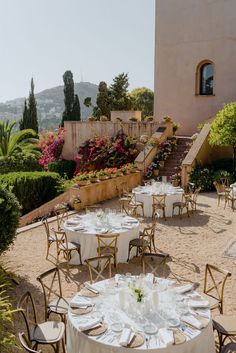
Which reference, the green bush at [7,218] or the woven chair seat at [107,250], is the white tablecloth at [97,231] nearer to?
the woven chair seat at [107,250]

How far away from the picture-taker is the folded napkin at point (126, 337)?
4.25 m

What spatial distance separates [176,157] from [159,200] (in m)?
7.51

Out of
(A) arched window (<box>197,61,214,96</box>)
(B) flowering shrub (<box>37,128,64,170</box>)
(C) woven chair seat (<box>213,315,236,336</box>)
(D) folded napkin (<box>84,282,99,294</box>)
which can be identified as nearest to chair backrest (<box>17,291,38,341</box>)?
(D) folded napkin (<box>84,282,99,294</box>)

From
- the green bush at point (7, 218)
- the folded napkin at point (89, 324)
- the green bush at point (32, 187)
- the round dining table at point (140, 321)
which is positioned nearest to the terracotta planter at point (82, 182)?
the green bush at point (32, 187)

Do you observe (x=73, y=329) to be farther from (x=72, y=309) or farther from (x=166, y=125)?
(x=166, y=125)

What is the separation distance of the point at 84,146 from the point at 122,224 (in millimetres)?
14151

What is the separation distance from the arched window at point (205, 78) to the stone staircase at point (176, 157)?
16.3 ft

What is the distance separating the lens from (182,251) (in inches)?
384

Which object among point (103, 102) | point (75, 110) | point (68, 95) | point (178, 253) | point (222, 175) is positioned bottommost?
point (178, 253)

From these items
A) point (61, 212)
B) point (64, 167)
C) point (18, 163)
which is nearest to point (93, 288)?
point (61, 212)

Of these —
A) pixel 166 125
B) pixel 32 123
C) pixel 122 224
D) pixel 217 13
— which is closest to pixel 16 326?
pixel 122 224

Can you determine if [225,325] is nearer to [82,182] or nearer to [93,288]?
[93,288]

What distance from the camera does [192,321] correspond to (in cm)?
470

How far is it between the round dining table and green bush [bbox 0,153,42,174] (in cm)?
1825
